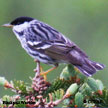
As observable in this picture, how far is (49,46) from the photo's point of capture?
457cm

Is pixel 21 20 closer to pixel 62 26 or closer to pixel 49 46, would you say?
pixel 49 46

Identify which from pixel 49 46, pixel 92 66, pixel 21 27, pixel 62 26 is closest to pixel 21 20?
pixel 21 27

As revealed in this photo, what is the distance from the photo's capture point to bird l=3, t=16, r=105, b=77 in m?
4.12

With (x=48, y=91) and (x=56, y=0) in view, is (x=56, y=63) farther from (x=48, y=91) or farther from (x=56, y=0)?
(x=56, y=0)

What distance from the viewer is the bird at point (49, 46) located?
13.5 feet

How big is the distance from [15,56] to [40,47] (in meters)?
4.88

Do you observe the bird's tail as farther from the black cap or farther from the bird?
the black cap

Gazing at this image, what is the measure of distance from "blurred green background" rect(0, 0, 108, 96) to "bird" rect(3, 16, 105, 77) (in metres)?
3.65

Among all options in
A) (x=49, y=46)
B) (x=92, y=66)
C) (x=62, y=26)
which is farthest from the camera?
(x=62, y=26)

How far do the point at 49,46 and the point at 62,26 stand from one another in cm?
526

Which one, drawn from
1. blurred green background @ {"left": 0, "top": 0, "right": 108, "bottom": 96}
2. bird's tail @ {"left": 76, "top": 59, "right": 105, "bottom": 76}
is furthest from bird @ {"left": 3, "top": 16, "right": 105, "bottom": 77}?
blurred green background @ {"left": 0, "top": 0, "right": 108, "bottom": 96}

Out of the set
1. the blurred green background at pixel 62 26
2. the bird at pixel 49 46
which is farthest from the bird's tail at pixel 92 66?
the blurred green background at pixel 62 26

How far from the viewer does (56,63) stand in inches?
178

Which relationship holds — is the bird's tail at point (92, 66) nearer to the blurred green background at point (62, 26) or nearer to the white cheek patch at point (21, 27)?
the white cheek patch at point (21, 27)
